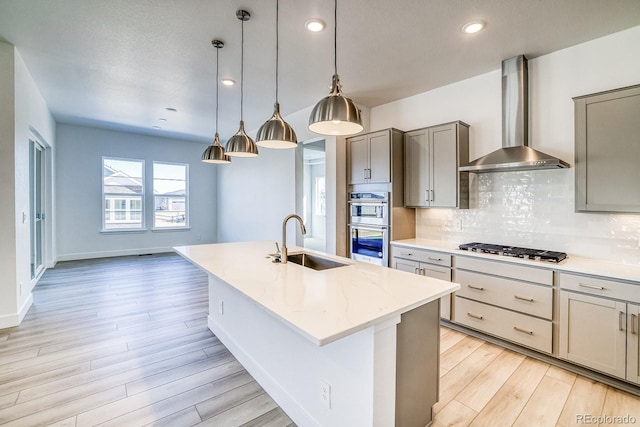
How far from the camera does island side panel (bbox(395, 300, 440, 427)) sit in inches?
60.9

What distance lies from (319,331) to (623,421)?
227 centimetres

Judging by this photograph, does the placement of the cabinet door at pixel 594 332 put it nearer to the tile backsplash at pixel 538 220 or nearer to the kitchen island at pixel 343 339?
the tile backsplash at pixel 538 220

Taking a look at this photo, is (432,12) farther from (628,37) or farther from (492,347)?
(492,347)

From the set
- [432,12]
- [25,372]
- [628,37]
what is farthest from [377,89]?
[25,372]

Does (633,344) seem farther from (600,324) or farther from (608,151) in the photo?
(608,151)

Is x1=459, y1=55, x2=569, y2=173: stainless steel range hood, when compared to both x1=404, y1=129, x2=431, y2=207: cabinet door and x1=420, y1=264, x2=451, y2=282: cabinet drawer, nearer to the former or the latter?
x1=404, y1=129, x2=431, y2=207: cabinet door

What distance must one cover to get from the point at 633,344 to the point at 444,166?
2138mm

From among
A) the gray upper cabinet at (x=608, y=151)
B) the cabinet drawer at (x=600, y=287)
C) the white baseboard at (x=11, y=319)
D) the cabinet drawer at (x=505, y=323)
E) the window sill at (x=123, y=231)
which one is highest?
the gray upper cabinet at (x=608, y=151)

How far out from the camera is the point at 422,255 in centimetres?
337

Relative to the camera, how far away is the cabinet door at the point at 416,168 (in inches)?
141

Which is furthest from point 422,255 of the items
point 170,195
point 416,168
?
point 170,195

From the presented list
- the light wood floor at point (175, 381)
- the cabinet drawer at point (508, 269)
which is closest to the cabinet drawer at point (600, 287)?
the cabinet drawer at point (508, 269)

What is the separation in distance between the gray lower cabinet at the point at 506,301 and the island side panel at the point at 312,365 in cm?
186

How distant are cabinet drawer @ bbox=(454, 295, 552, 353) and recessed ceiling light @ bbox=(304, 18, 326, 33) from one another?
9.62 ft
